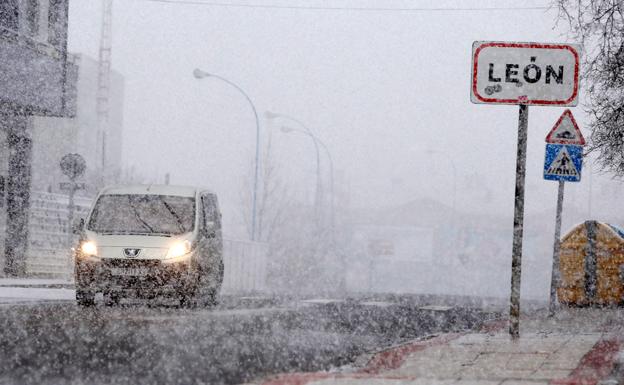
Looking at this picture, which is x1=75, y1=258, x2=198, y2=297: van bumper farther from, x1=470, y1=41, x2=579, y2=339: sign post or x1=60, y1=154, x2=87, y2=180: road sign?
x1=60, y1=154, x2=87, y2=180: road sign

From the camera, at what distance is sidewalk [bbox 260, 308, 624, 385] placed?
7128 millimetres

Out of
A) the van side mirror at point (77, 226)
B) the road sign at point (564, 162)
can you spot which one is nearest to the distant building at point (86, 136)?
the van side mirror at point (77, 226)

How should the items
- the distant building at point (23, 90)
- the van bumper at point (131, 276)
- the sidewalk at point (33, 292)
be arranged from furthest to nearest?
the distant building at point (23, 90)
the sidewalk at point (33, 292)
the van bumper at point (131, 276)

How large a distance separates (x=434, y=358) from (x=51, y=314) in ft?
18.9

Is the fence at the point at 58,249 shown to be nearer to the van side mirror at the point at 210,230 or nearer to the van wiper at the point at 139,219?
the van side mirror at the point at 210,230

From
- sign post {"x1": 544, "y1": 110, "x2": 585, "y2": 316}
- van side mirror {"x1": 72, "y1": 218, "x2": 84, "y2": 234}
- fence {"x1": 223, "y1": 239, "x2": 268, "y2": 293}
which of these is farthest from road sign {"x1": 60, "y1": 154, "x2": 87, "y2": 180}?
sign post {"x1": 544, "y1": 110, "x2": 585, "y2": 316}

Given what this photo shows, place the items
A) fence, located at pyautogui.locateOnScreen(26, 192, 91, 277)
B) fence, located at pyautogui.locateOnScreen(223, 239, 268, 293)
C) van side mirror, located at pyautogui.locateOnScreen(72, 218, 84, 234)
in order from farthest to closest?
1. fence, located at pyautogui.locateOnScreen(26, 192, 91, 277)
2. fence, located at pyautogui.locateOnScreen(223, 239, 268, 293)
3. van side mirror, located at pyautogui.locateOnScreen(72, 218, 84, 234)

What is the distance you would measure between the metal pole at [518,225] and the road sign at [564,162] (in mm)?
4446

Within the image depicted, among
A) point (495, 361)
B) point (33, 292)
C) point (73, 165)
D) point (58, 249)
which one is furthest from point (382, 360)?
point (58, 249)

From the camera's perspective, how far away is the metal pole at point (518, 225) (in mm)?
10367

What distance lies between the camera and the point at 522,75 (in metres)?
10.6

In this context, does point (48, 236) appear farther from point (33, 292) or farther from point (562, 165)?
point (562, 165)

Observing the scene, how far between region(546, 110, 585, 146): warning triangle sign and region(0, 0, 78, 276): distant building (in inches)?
515

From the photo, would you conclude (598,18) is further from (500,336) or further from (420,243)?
(420,243)
